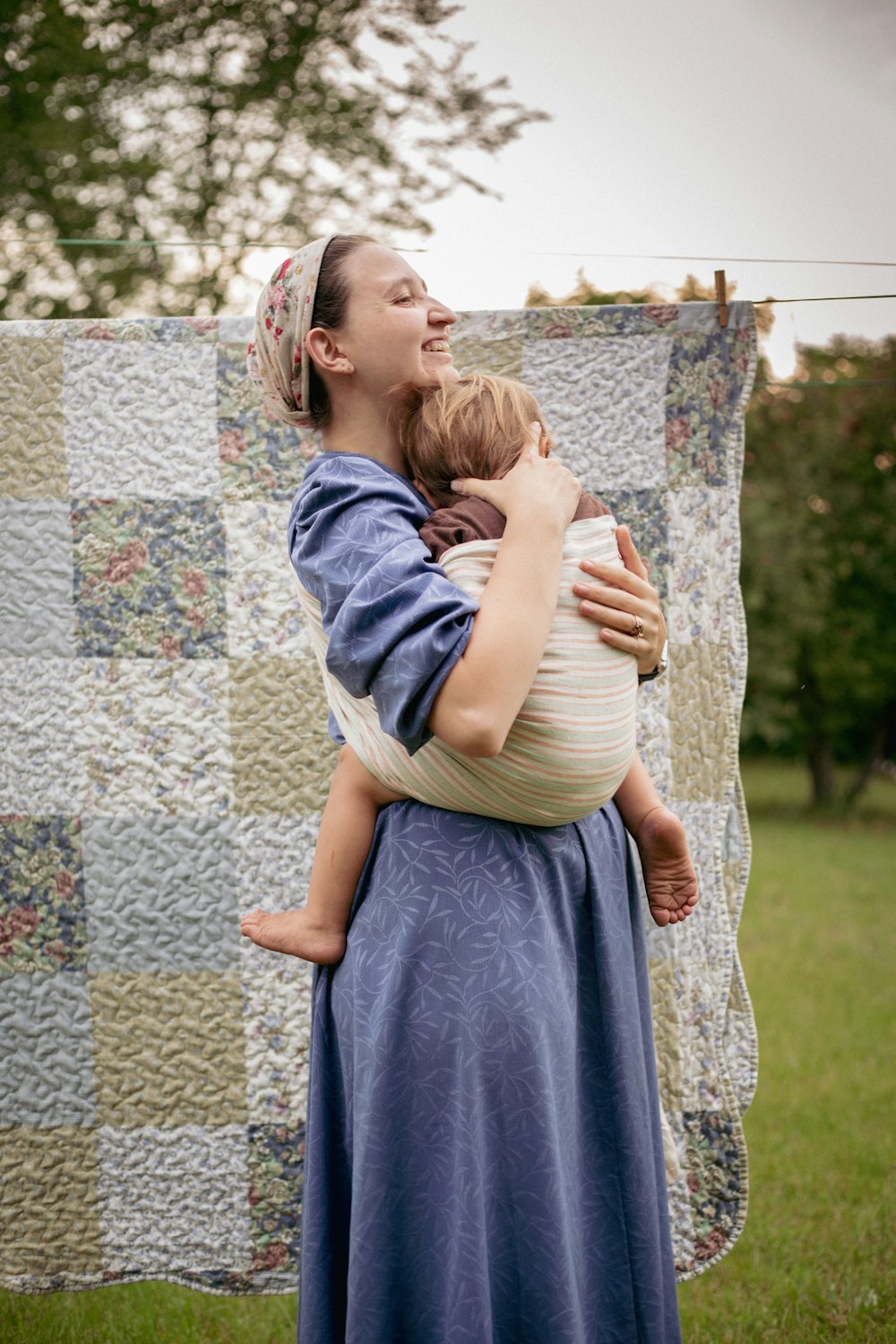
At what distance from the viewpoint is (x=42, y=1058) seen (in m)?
2.14

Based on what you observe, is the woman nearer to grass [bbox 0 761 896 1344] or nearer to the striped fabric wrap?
the striped fabric wrap

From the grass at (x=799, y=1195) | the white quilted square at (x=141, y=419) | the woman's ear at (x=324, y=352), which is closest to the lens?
the woman's ear at (x=324, y=352)

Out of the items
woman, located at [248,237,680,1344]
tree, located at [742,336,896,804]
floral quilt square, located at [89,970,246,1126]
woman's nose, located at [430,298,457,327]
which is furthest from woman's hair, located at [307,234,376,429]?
tree, located at [742,336,896,804]

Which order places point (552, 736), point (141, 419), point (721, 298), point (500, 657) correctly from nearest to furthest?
point (500, 657) → point (552, 736) → point (721, 298) → point (141, 419)

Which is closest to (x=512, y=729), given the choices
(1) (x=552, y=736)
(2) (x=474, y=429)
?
(1) (x=552, y=736)

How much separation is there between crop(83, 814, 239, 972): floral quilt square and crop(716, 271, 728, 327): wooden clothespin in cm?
129

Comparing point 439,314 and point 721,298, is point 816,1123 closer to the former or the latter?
point 721,298

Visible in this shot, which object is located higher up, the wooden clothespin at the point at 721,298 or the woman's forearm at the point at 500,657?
the wooden clothespin at the point at 721,298

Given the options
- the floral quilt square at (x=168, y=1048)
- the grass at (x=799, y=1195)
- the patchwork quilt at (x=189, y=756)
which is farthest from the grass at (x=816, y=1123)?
the floral quilt square at (x=168, y=1048)

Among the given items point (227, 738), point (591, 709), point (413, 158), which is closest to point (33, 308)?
point (413, 158)

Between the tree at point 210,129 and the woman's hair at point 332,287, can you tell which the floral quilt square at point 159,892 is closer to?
the woman's hair at point 332,287

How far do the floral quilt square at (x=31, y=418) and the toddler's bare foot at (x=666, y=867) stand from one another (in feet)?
4.24

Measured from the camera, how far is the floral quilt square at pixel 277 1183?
7.13 ft

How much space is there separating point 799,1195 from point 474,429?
2.58m
